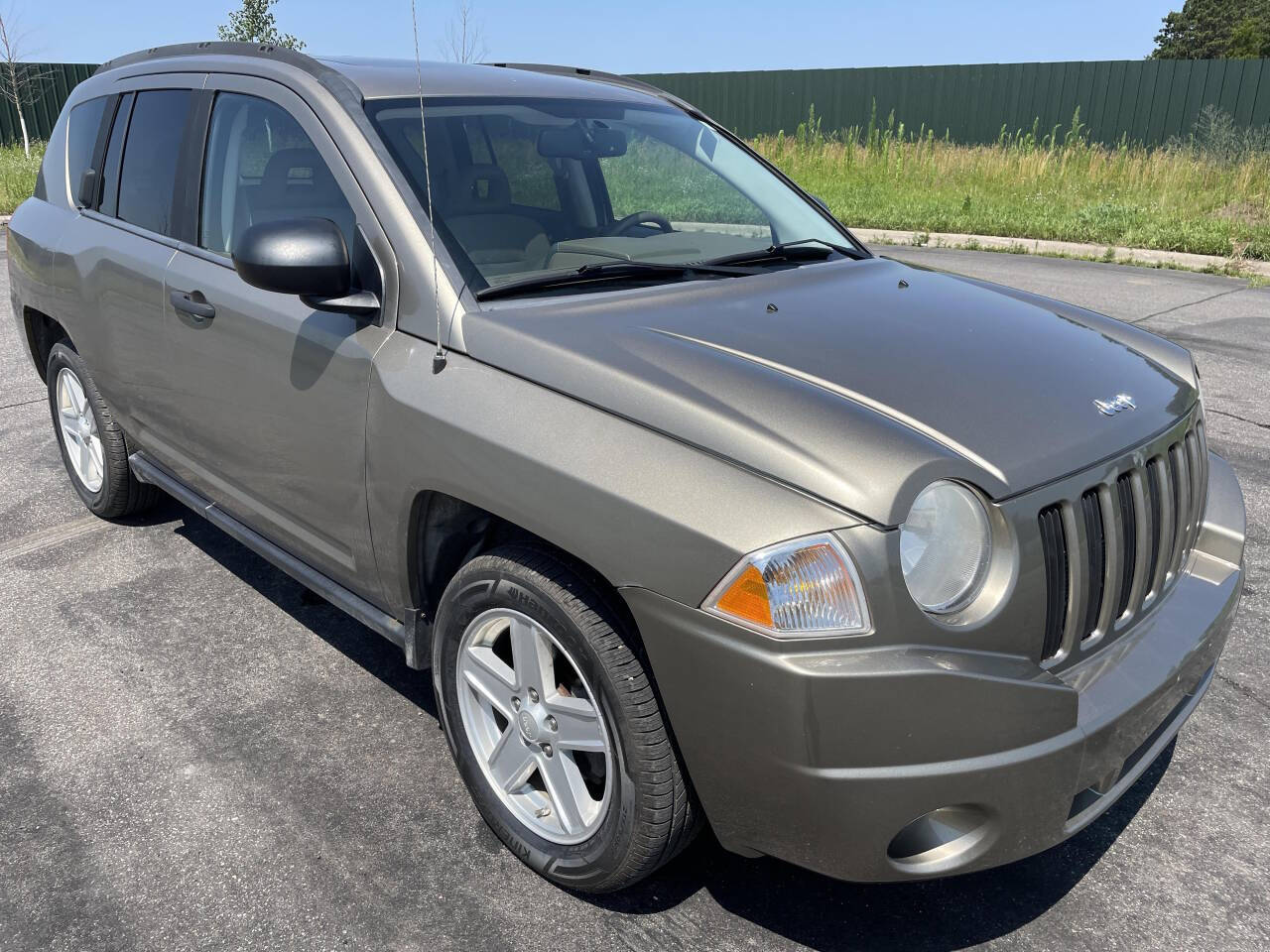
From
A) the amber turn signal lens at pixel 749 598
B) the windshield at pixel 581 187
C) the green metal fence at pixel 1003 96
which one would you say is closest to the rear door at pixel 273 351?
the windshield at pixel 581 187

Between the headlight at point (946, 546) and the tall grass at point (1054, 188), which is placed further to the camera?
the tall grass at point (1054, 188)

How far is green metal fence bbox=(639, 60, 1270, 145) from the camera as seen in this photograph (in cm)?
2111

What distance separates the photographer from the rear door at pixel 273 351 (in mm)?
2740

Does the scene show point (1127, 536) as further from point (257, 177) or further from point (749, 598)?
point (257, 177)

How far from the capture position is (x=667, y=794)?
2.17 m

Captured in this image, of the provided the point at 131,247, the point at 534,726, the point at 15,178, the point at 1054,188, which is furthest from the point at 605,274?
the point at 15,178

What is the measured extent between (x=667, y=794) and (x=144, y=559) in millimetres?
3054

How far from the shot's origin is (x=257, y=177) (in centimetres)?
Result: 326

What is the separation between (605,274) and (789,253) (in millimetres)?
756

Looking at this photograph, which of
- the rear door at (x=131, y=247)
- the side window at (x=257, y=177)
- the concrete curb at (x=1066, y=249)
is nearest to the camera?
the side window at (x=257, y=177)

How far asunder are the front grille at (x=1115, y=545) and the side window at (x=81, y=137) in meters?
4.01

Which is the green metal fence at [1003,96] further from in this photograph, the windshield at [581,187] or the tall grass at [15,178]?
the windshield at [581,187]

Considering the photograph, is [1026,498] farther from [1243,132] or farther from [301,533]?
[1243,132]

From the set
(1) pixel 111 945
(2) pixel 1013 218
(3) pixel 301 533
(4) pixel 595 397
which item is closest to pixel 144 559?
(3) pixel 301 533
